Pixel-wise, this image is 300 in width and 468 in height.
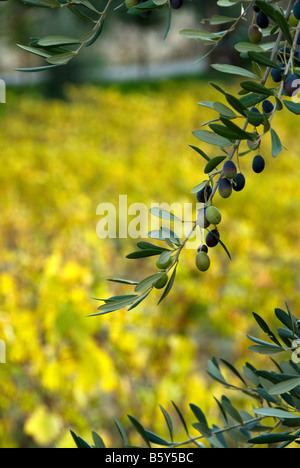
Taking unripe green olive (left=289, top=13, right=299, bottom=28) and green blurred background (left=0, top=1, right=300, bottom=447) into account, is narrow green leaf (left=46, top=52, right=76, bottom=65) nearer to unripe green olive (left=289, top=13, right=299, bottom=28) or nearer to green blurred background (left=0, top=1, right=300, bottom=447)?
unripe green olive (left=289, top=13, right=299, bottom=28)

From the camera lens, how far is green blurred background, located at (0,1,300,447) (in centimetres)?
196

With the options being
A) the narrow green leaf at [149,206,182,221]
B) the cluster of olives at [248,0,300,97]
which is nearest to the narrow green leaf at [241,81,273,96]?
the cluster of olives at [248,0,300,97]

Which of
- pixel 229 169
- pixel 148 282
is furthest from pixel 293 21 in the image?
pixel 148 282

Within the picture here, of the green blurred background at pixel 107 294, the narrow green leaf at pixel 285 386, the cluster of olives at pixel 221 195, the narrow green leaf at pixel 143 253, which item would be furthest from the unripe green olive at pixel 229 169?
the green blurred background at pixel 107 294

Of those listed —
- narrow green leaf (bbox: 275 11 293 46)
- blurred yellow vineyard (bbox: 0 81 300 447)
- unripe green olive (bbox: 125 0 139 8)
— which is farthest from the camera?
blurred yellow vineyard (bbox: 0 81 300 447)

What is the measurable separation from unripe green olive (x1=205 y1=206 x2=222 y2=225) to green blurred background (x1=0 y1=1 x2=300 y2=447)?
1.32 m

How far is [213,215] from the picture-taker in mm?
549

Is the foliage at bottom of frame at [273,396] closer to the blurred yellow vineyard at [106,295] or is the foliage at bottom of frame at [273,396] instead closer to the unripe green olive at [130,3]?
the unripe green olive at [130,3]

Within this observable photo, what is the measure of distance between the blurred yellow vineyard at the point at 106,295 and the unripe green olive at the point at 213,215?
947mm

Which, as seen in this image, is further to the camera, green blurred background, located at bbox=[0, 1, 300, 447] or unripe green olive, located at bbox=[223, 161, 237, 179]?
green blurred background, located at bbox=[0, 1, 300, 447]

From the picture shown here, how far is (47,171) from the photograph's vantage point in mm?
3703

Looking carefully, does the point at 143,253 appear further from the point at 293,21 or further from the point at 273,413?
the point at 293,21
